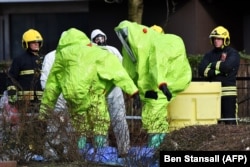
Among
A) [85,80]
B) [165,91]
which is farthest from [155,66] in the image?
[85,80]

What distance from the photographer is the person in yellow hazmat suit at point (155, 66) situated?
9336 millimetres

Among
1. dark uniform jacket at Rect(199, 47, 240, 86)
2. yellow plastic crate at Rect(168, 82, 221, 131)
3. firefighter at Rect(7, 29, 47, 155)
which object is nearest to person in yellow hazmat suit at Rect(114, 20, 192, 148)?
yellow plastic crate at Rect(168, 82, 221, 131)

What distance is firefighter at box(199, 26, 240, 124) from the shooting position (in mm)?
10445

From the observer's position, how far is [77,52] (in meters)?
8.81

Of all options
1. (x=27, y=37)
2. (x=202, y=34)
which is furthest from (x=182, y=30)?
(x=27, y=37)

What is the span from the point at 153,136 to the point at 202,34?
8635mm

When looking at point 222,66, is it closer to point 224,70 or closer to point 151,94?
point 224,70

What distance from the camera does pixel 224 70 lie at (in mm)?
10406

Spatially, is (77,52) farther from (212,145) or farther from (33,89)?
(212,145)

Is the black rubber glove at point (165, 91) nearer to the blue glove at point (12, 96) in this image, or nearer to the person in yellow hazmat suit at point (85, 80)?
the person in yellow hazmat suit at point (85, 80)

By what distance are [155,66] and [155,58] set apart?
115mm

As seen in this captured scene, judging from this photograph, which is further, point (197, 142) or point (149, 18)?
point (149, 18)

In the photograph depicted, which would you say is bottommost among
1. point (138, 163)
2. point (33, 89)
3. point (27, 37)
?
point (138, 163)

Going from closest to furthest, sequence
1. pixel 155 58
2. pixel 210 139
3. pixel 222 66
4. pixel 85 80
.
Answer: pixel 210 139 < pixel 85 80 < pixel 155 58 < pixel 222 66
